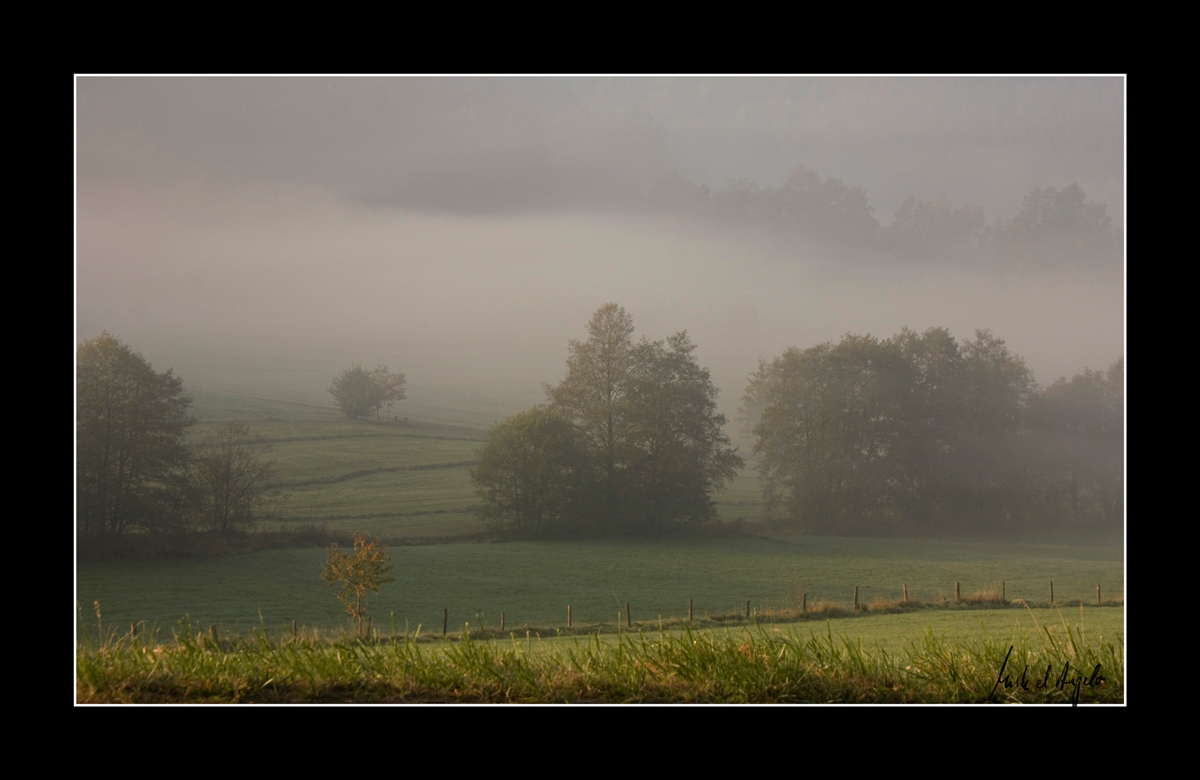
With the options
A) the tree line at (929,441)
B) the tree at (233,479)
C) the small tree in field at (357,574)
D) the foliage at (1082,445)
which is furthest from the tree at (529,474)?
the foliage at (1082,445)


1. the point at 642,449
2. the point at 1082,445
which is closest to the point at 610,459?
the point at 642,449

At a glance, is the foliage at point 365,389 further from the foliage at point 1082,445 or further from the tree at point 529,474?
the foliage at point 1082,445

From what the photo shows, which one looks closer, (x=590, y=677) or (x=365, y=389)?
(x=590, y=677)

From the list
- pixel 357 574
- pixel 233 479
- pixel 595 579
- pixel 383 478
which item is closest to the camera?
pixel 357 574

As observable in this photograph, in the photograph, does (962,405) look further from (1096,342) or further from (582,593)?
(582,593)

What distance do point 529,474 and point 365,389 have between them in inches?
134

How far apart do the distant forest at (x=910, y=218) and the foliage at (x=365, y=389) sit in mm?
5645

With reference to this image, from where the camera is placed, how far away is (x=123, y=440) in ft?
43.6

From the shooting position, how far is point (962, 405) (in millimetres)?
15078

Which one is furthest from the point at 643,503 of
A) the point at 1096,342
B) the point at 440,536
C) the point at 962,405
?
the point at 1096,342

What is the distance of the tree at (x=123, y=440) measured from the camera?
12922mm

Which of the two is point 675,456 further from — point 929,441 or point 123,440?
point 123,440

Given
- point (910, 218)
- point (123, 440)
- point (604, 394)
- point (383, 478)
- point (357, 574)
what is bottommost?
point (357, 574)

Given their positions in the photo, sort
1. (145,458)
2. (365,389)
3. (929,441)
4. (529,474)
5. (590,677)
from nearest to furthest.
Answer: (590,677)
(145,458)
(529,474)
(365,389)
(929,441)
